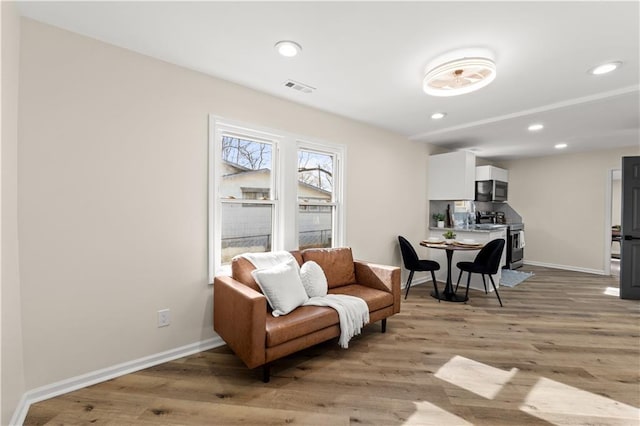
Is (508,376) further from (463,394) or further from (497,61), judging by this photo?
(497,61)

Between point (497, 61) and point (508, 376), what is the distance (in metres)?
2.51

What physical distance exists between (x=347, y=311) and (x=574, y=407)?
5.30 ft

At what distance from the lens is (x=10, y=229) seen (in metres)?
1.65

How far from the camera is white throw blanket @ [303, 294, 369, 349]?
2.46 metres

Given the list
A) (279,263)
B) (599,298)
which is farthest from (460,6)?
(599,298)

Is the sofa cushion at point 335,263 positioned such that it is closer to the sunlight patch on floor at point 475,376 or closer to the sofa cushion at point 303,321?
the sofa cushion at point 303,321

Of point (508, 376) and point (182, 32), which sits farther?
point (508, 376)

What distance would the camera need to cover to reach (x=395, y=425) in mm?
1687

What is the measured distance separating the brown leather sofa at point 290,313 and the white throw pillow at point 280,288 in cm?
7

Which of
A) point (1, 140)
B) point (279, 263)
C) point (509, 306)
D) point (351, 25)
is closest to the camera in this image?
A: point (1, 140)

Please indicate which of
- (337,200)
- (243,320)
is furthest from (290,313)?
(337,200)

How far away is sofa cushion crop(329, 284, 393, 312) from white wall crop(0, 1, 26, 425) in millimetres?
2322

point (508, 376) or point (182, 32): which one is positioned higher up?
point (182, 32)

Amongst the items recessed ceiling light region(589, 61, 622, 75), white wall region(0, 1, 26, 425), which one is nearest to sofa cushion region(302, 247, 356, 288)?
white wall region(0, 1, 26, 425)
